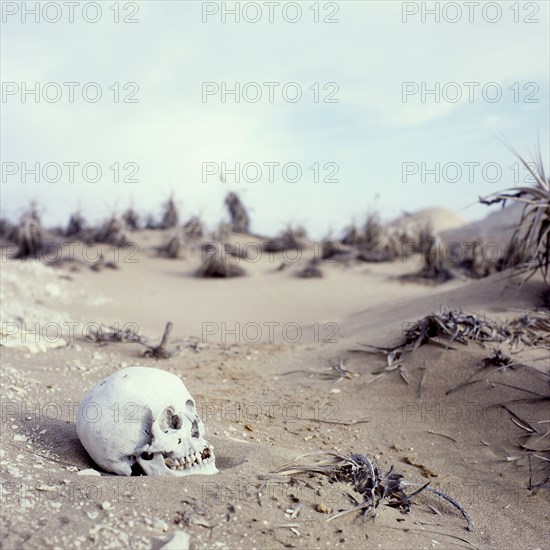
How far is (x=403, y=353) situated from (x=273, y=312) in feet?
16.4

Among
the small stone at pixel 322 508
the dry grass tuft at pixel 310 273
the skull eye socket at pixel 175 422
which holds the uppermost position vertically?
the skull eye socket at pixel 175 422

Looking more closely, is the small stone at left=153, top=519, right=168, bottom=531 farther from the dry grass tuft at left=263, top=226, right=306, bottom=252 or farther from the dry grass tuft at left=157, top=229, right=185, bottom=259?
the dry grass tuft at left=263, top=226, right=306, bottom=252

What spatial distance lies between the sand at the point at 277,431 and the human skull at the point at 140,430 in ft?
0.52

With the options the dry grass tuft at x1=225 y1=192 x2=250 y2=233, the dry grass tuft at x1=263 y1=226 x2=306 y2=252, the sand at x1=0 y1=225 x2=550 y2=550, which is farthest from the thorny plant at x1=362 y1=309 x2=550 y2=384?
the dry grass tuft at x1=225 y1=192 x2=250 y2=233

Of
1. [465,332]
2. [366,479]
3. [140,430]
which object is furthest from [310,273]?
[140,430]

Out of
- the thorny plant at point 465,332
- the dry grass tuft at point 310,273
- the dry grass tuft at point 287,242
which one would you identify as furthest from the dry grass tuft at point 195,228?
the thorny plant at point 465,332

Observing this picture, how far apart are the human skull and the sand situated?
16 centimetres

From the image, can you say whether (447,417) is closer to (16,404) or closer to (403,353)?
(403,353)

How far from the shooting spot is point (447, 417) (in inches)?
195

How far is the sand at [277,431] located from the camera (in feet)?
8.95

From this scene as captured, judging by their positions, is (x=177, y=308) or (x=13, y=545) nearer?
(x=13, y=545)

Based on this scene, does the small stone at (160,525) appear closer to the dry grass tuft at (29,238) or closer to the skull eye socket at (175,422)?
the skull eye socket at (175,422)

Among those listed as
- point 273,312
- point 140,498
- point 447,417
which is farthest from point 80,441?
point 273,312

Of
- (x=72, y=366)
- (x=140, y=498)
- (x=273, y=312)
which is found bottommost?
(x=273, y=312)
